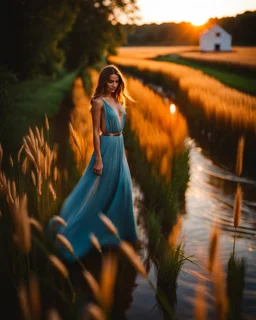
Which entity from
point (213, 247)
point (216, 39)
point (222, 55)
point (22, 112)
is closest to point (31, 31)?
point (22, 112)

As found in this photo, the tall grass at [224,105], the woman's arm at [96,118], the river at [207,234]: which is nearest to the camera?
the river at [207,234]

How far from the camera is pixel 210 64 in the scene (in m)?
32.4

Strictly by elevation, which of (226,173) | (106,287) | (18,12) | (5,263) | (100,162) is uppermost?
(18,12)

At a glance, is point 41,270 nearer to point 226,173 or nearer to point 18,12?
point 226,173

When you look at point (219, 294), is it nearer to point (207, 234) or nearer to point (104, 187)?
point (104, 187)

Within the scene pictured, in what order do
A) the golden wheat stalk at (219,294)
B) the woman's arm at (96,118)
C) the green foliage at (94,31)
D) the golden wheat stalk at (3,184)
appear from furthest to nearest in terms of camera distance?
the green foliage at (94,31), the woman's arm at (96,118), the golden wheat stalk at (3,184), the golden wheat stalk at (219,294)

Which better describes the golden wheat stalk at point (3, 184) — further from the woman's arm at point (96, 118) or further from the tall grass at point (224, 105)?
the tall grass at point (224, 105)

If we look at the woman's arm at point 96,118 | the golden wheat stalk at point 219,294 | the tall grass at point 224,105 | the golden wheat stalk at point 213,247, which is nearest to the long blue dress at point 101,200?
the woman's arm at point 96,118

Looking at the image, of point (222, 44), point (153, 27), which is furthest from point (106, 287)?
point (153, 27)

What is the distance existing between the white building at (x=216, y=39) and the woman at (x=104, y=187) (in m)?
64.1

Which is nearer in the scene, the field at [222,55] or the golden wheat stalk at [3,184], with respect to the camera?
the golden wheat stalk at [3,184]

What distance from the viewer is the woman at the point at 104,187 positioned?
2.79 m

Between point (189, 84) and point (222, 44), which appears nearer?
point (189, 84)

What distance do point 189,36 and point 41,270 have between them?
105m
